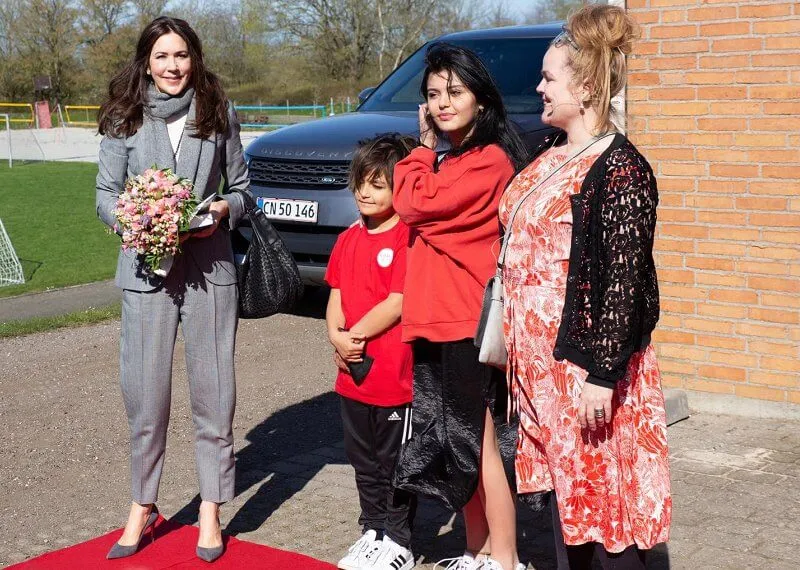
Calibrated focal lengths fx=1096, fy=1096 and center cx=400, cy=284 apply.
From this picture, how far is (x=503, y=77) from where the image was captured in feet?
30.5

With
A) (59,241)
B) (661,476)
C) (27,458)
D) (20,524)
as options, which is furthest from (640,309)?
(59,241)

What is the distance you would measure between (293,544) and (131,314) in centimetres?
119

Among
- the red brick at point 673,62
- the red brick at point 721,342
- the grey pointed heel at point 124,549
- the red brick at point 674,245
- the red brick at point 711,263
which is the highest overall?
the red brick at point 673,62

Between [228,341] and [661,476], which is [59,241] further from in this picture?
[661,476]

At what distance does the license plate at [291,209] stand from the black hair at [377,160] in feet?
14.9

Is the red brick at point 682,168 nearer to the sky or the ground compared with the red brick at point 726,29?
nearer to the ground

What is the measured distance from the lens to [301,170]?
29.7 feet

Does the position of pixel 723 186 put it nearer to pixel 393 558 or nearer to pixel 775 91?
pixel 775 91

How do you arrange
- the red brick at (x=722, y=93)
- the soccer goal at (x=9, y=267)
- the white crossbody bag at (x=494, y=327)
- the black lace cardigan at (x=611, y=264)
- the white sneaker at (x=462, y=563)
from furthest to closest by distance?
the soccer goal at (x=9, y=267) < the red brick at (x=722, y=93) < the white sneaker at (x=462, y=563) < the white crossbody bag at (x=494, y=327) < the black lace cardigan at (x=611, y=264)

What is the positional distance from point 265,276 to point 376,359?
64 cm

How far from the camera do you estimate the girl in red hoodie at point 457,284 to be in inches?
150

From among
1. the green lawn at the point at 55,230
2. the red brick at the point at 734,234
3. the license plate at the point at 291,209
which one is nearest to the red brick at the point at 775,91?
the red brick at the point at 734,234

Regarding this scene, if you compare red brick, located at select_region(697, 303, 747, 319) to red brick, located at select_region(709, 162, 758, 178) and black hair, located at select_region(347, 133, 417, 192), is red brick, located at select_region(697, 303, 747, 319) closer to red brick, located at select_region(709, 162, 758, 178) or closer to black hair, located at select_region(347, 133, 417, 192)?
red brick, located at select_region(709, 162, 758, 178)

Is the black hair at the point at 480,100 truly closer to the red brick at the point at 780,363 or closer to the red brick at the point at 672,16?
the red brick at the point at 672,16
